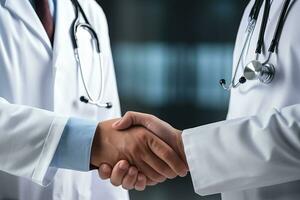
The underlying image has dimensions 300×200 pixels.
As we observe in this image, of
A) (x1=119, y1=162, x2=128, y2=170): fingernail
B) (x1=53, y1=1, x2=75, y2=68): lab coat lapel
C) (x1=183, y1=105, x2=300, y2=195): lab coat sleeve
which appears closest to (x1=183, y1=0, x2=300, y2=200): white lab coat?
(x1=183, y1=105, x2=300, y2=195): lab coat sleeve

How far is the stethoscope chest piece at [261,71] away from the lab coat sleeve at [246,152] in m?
0.08

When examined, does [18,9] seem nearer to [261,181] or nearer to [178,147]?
[178,147]

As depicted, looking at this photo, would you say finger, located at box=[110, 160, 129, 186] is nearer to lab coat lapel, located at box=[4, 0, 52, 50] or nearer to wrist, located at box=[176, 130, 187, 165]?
wrist, located at box=[176, 130, 187, 165]

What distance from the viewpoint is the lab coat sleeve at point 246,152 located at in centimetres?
92

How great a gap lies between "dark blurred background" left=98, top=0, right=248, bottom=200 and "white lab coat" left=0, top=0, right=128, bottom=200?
4.49 ft

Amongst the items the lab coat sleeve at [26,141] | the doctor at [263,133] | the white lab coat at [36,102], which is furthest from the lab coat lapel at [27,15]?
the doctor at [263,133]

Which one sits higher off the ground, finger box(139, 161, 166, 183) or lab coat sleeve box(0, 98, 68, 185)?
lab coat sleeve box(0, 98, 68, 185)

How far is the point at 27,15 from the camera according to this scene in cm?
115

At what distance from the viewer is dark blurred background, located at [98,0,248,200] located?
2.64 meters

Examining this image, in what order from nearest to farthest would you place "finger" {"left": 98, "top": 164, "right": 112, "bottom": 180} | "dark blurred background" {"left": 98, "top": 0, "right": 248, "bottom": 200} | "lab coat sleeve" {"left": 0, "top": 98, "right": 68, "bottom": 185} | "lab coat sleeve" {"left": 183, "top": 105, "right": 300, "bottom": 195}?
"lab coat sleeve" {"left": 183, "top": 105, "right": 300, "bottom": 195}
"lab coat sleeve" {"left": 0, "top": 98, "right": 68, "bottom": 185}
"finger" {"left": 98, "top": 164, "right": 112, "bottom": 180}
"dark blurred background" {"left": 98, "top": 0, "right": 248, "bottom": 200}

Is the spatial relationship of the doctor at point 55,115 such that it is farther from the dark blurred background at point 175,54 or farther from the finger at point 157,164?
the dark blurred background at point 175,54

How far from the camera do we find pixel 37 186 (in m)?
1.14

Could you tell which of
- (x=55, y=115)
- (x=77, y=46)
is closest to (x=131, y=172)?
(x=55, y=115)

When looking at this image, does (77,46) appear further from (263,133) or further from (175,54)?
(175,54)
